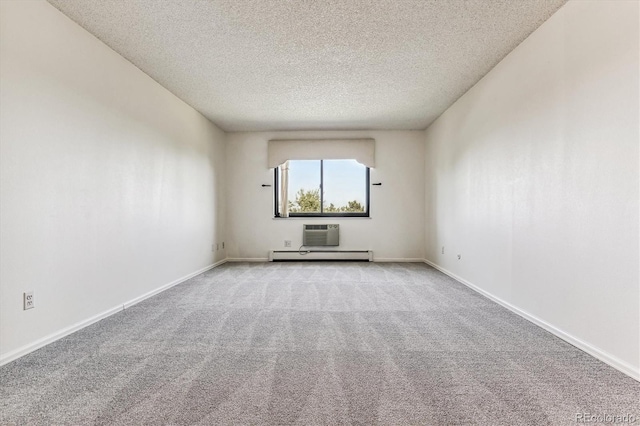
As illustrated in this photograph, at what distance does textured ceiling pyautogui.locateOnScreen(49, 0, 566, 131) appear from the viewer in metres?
2.38

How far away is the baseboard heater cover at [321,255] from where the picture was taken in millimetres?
6023

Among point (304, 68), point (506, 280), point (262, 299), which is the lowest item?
point (262, 299)

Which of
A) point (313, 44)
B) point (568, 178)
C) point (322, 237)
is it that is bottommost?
point (322, 237)

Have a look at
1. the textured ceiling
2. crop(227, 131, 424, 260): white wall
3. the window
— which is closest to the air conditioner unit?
crop(227, 131, 424, 260): white wall

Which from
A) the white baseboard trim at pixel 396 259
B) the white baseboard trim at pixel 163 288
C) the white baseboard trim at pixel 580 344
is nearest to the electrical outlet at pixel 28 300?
the white baseboard trim at pixel 163 288

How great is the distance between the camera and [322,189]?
6242 millimetres

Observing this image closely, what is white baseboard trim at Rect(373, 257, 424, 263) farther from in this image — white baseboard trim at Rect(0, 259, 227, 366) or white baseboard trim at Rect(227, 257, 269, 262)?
white baseboard trim at Rect(0, 259, 227, 366)

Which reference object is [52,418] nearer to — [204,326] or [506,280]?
[204,326]

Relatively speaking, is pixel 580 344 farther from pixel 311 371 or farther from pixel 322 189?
pixel 322 189

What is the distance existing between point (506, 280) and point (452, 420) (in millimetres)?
2083

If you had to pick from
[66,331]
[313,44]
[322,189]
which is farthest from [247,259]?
[313,44]

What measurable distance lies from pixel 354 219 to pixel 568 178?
399 centimetres

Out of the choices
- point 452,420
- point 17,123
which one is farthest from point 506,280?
point 17,123

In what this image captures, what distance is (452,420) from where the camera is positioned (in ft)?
4.55
